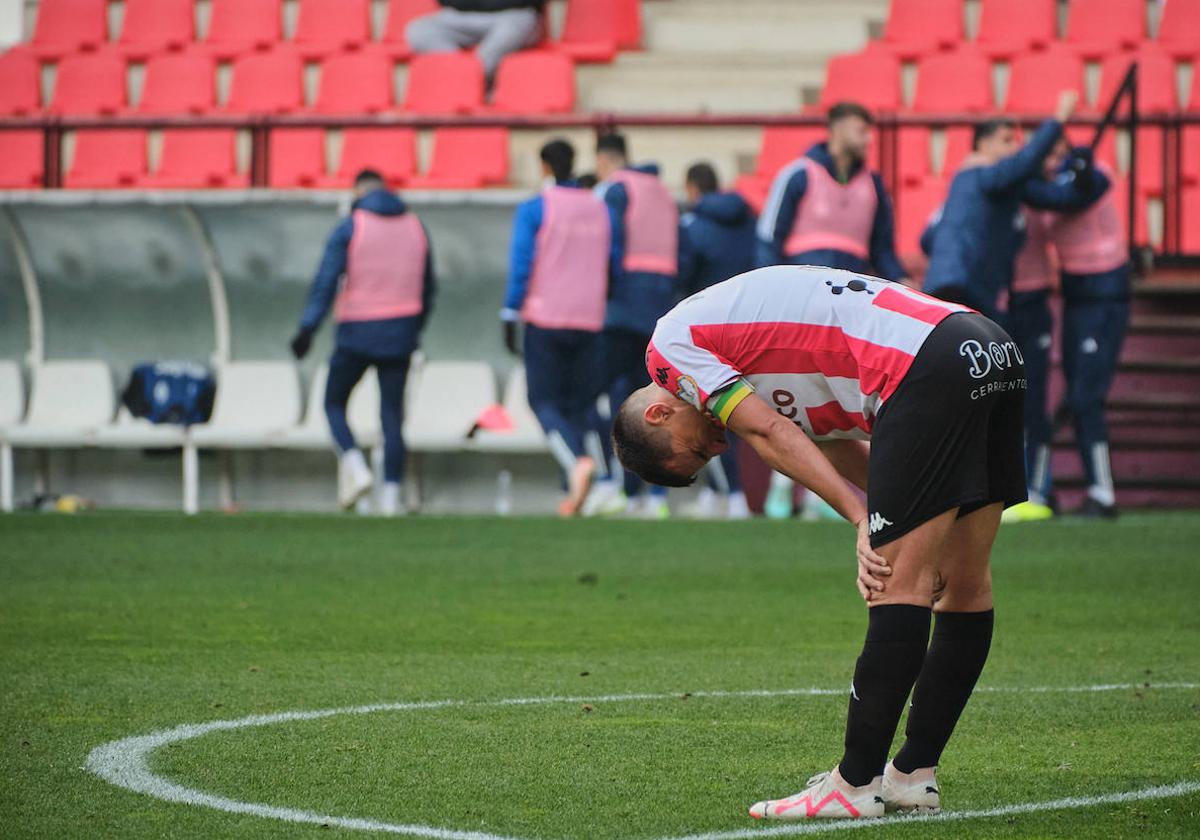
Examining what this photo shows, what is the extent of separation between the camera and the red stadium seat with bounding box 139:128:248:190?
19938mm

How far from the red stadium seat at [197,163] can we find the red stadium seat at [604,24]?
3609 mm

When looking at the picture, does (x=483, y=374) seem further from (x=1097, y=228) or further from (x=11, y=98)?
(x=11, y=98)

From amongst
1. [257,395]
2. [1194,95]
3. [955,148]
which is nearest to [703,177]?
[955,148]

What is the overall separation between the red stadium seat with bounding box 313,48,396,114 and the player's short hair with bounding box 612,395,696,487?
1636 centimetres

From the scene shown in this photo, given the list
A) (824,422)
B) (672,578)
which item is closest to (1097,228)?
(672,578)

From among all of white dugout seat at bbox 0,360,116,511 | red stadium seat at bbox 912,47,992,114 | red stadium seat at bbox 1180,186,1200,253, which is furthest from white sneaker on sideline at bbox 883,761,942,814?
red stadium seat at bbox 912,47,992,114

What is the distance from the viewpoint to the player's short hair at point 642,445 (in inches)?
180

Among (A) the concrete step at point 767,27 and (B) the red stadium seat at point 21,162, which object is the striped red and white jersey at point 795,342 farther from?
(A) the concrete step at point 767,27

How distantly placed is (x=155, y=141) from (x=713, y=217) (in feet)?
27.2

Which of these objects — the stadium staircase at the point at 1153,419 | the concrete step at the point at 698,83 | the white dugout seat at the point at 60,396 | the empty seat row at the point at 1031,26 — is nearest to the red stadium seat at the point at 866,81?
the empty seat row at the point at 1031,26

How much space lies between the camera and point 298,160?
64.8 ft

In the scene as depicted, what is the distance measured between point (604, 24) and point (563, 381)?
8043 mm

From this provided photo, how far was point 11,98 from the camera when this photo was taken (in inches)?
885

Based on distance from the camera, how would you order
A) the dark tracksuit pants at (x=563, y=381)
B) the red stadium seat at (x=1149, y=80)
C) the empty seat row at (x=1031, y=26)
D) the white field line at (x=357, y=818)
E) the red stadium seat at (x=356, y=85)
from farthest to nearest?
the red stadium seat at (x=356, y=85)
the empty seat row at (x=1031, y=26)
the red stadium seat at (x=1149, y=80)
the dark tracksuit pants at (x=563, y=381)
the white field line at (x=357, y=818)
